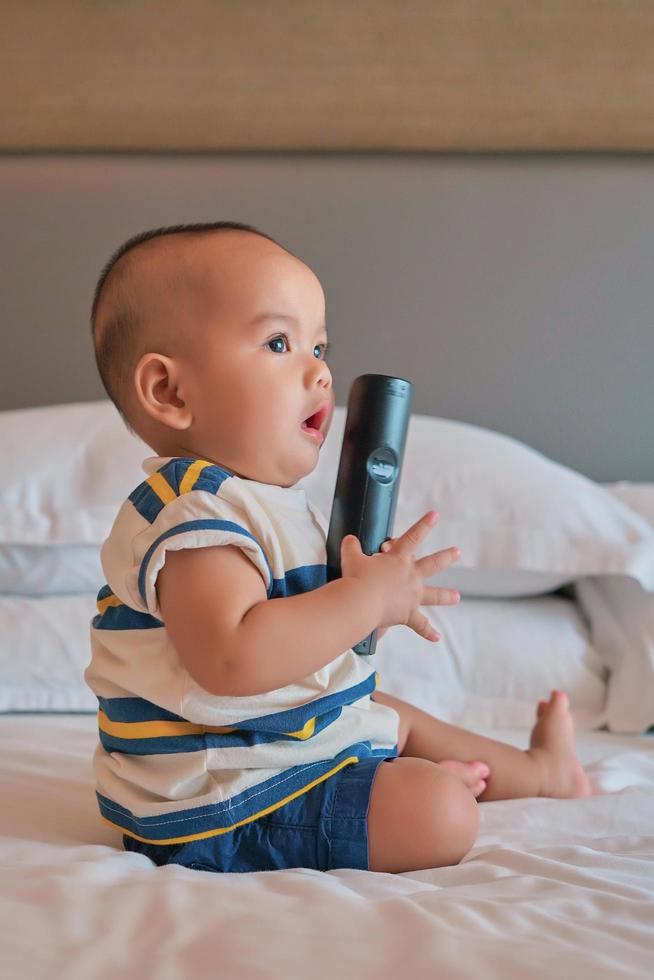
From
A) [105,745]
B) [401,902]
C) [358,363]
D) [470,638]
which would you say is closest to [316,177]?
[358,363]

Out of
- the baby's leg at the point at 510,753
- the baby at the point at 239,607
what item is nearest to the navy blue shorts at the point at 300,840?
the baby at the point at 239,607

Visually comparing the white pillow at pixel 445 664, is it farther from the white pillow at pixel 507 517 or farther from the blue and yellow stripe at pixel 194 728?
the blue and yellow stripe at pixel 194 728

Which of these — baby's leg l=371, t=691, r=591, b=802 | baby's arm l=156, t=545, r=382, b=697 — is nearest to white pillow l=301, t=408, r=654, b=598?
baby's leg l=371, t=691, r=591, b=802

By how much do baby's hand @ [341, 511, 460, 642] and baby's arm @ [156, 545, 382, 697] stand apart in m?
0.01

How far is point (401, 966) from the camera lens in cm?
56

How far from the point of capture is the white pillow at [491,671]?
1376mm

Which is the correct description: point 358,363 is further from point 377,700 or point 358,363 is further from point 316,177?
point 377,700

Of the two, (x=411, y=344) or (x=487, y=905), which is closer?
(x=487, y=905)

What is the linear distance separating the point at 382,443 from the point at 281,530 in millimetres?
115

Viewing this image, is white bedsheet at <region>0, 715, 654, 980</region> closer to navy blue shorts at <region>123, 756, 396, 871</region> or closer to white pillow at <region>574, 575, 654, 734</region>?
navy blue shorts at <region>123, 756, 396, 871</region>

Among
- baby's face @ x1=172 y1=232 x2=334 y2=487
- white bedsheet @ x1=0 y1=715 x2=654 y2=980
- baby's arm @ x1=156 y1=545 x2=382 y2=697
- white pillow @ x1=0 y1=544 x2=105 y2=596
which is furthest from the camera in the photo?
white pillow @ x1=0 y1=544 x2=105 y2=596

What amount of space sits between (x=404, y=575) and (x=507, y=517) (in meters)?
0.68

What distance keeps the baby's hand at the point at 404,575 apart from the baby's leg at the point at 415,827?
0.13 meters

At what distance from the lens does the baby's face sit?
34.3 inches
